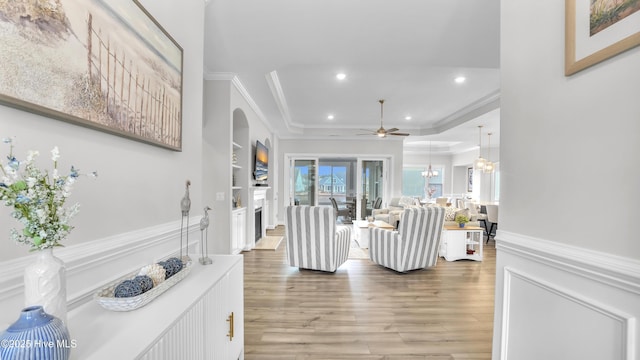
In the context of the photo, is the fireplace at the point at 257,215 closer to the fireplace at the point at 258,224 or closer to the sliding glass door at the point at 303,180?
the fireplace at the point at 258,224

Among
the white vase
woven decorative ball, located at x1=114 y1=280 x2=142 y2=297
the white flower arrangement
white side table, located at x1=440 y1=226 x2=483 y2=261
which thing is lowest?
white side table, located at x1=440 y1=226 x2=483 y2=261

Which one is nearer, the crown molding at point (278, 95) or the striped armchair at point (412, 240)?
the striped armchair at point (412, 240)

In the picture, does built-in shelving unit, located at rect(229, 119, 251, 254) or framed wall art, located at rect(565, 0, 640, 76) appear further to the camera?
built-in shelving unit, located at rect(229, 119, 251, 254)

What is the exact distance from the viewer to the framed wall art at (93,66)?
79cm

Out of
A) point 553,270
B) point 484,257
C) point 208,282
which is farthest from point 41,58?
point 484,257

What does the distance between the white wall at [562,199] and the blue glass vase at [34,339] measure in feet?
5.36

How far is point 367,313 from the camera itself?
2646 millimetres

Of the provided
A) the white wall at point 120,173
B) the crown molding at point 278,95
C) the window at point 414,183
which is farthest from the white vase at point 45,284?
the window at point 414,183

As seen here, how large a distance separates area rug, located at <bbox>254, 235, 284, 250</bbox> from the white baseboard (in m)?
3.72

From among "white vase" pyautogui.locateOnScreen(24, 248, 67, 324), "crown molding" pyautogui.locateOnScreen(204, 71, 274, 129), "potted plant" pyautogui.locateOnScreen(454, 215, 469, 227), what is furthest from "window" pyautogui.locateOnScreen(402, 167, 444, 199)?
"white vase" pyautogui.locateOnScreen(24, 248, 67, 324)

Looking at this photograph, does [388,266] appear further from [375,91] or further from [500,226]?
[375,91]

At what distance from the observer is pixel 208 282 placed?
1.28 m

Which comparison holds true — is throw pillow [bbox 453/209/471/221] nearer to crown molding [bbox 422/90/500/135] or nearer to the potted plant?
the potted plant

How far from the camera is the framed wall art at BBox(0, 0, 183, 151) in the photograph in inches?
30.9
